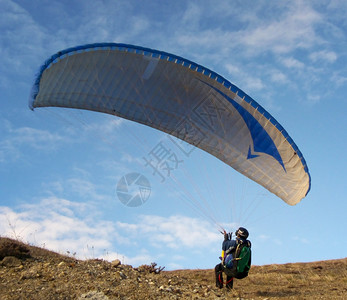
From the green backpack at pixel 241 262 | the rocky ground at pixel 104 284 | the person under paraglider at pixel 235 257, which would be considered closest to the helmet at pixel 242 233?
the person under paraglider at pixel 235 257

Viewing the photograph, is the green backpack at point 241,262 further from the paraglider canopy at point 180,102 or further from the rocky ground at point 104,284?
the paraglider canopy at point 180,102

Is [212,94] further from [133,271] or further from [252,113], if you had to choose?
[133,271]

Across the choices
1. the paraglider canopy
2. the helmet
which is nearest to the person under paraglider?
the helmet

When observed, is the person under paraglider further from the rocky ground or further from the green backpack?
the rocky ground

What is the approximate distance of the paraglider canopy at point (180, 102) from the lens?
42.8 ft

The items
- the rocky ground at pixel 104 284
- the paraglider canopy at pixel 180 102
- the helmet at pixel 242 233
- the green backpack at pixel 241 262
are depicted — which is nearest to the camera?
the rocky ground at pixel 104 284

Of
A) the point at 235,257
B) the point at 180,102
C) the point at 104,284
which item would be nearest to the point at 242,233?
the point at 235,257

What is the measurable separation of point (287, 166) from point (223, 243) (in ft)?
14.4

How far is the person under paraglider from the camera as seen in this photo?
11117mm

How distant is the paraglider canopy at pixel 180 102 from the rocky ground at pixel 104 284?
3.89 meters

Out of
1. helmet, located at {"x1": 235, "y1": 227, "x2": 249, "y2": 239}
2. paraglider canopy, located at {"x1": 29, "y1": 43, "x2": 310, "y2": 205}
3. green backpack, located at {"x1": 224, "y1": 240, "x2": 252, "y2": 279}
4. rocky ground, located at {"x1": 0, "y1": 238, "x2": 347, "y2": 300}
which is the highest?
paraglider canopy, located at {"x1": 29, "y1": 43, "x2": 310, "y2": 205}

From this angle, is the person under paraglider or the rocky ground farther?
the person under paraglider

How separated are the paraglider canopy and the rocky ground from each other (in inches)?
153

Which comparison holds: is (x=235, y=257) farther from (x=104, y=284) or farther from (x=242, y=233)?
(x=104, y=284)
